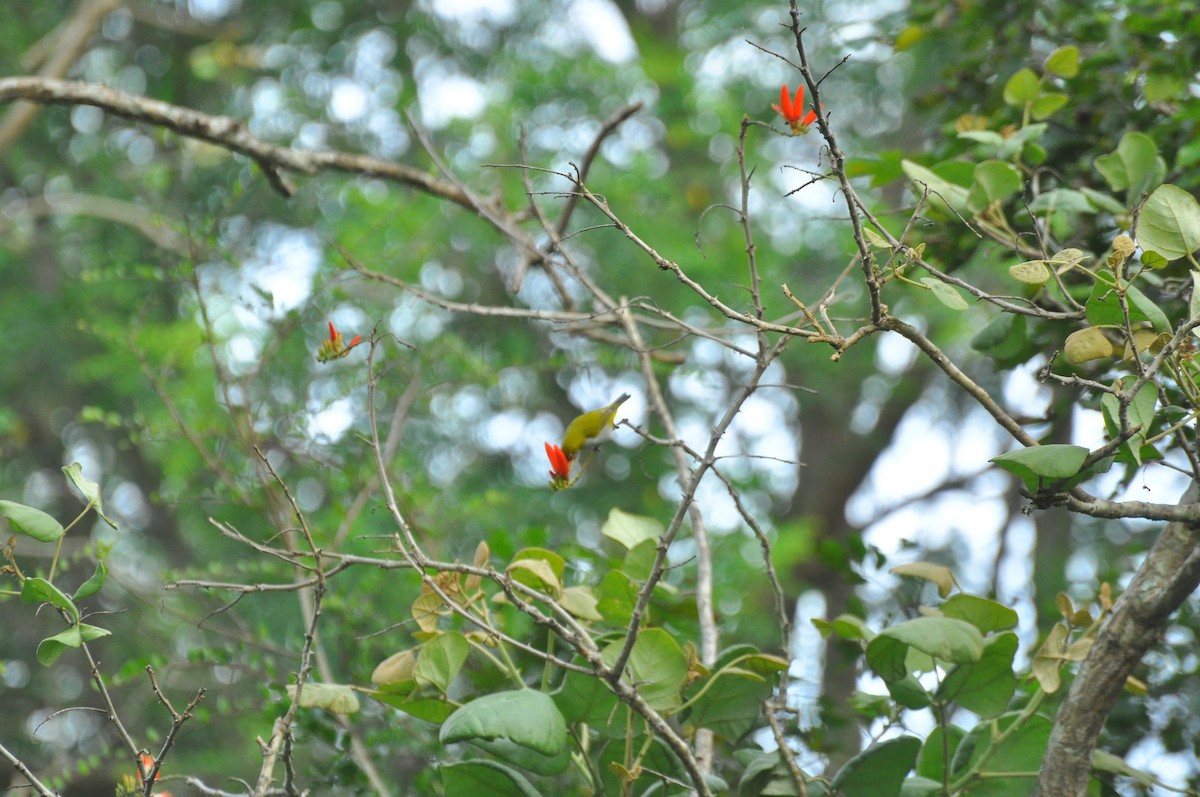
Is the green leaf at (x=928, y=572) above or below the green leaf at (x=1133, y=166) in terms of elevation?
below

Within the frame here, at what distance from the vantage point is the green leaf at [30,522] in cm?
95

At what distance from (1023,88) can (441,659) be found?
1194mm

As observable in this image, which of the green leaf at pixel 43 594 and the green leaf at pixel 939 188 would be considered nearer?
the green leaf at pixel 43 594

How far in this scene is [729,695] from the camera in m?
1.23

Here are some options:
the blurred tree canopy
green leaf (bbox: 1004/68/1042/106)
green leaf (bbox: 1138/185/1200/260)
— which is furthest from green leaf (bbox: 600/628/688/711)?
green leaf (bbox: 1004/68/1042/106)

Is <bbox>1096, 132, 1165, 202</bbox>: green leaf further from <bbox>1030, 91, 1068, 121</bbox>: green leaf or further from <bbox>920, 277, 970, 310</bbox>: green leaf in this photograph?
<bbox>920, 277, 970, 310</bbox>: green leaf

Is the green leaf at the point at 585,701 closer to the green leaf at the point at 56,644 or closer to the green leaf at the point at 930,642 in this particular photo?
the green leaf at the point at 930,642

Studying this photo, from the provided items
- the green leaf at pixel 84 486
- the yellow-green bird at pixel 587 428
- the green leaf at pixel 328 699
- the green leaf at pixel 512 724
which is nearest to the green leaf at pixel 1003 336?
the yellow-green bird at pixel 587 428

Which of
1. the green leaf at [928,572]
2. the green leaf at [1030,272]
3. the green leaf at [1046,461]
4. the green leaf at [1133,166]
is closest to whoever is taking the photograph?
the green leaf at [1046,461]

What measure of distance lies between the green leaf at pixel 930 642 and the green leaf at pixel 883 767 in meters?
0.09

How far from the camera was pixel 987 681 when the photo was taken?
47.4 inches

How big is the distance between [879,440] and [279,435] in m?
4.16

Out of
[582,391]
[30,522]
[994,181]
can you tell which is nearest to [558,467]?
[30,522]

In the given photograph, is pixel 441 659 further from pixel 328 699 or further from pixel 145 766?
pixel 145 766
